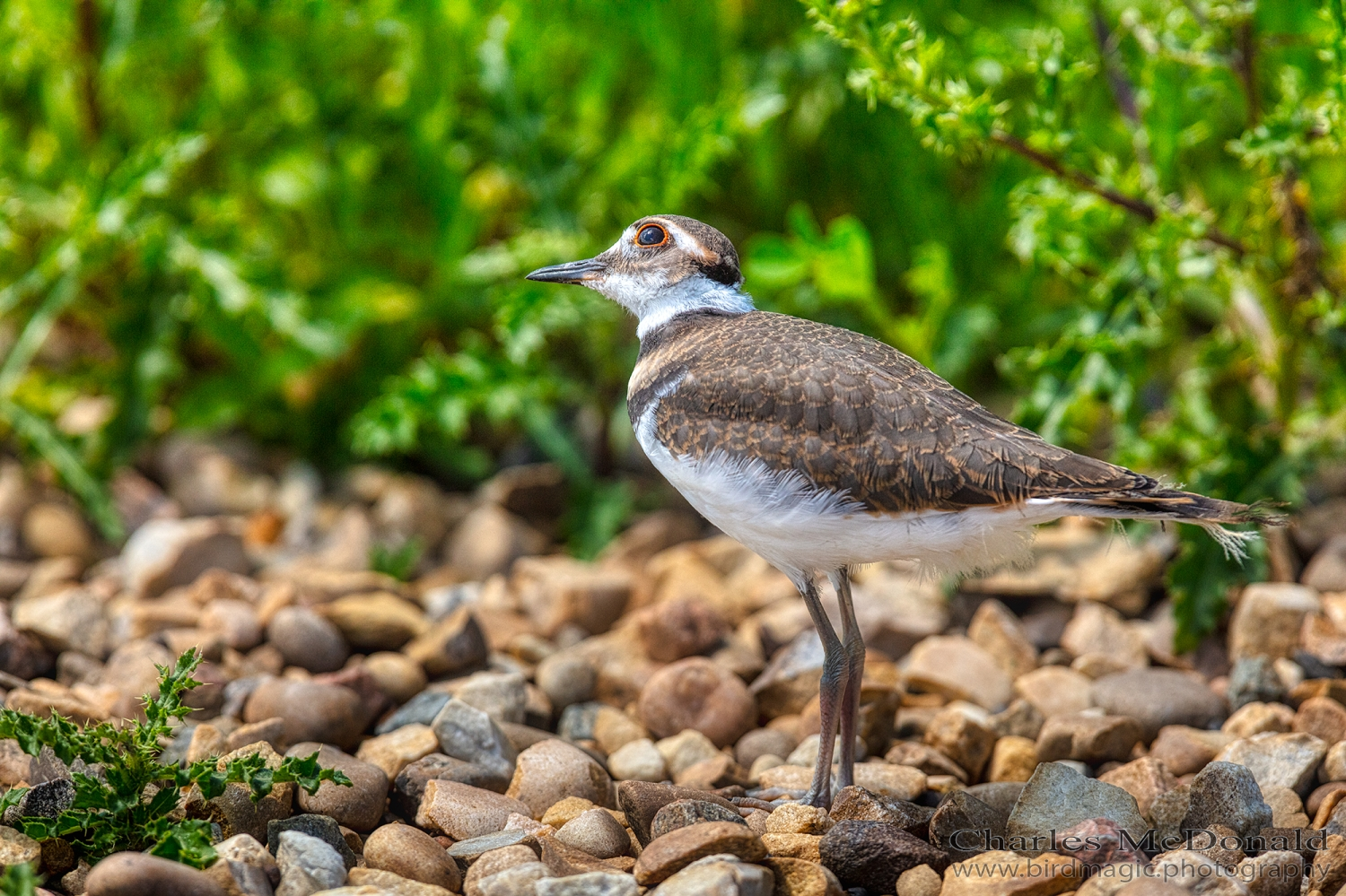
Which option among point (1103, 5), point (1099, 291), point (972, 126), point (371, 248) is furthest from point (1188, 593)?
point (371, 248)

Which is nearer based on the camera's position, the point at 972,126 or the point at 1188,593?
the point at 972,126

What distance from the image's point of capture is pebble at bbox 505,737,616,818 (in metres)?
3.70

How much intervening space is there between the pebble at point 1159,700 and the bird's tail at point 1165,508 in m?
1.18

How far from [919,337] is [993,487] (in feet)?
8.24

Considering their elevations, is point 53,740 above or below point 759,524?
below

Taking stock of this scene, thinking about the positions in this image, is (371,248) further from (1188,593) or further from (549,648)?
(1188,593)

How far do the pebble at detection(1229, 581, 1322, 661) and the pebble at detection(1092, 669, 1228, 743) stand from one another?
0.38 metres

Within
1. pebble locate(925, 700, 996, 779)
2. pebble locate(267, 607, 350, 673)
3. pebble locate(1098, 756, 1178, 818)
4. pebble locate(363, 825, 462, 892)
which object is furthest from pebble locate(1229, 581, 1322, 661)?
pebble locate(267, 607, 350, 673)

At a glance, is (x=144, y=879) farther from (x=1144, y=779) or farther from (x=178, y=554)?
(x=178, y=554)

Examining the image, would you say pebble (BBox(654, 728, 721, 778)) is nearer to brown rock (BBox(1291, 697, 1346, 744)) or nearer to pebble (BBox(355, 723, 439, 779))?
pebble (BBox(355, 723, 439, 779))

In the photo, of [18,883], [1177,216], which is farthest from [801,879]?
[1177,216]

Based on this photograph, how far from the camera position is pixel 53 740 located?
3.06 m

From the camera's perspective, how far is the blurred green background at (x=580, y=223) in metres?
4.95

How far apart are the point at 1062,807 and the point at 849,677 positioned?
2.55 feet
